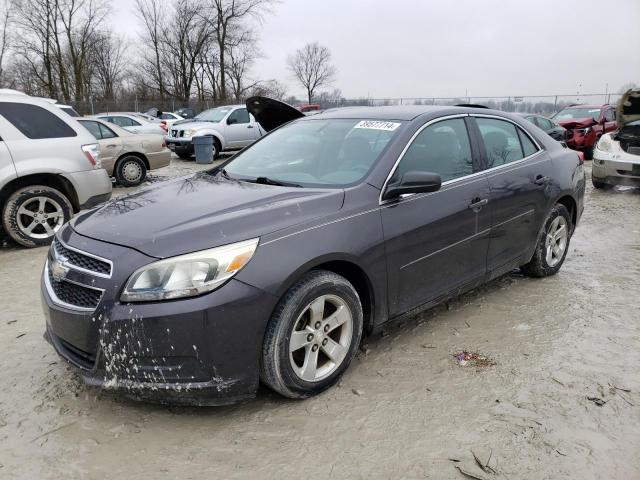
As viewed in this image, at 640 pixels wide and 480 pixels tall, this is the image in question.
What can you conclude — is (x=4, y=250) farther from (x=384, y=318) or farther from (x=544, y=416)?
(x=544, y=416)

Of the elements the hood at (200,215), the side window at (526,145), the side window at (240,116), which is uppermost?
the side window at (240,116)

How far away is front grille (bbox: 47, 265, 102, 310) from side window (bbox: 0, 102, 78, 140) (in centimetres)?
413

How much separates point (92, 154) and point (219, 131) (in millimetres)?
9555

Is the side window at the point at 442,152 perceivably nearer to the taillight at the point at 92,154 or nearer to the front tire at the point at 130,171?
the taillight at the point at 92,154

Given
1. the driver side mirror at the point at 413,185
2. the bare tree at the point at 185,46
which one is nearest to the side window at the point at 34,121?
the driver side mirror at the point at 413,185

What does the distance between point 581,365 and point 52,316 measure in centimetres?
313

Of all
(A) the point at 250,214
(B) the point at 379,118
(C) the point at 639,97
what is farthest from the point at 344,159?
(C) the point at 639,97

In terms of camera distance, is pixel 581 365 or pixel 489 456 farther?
pixel 581 365

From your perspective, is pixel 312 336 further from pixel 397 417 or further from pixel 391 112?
pixel 391 112

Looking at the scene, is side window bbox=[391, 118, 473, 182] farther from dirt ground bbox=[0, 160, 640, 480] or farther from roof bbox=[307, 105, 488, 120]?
dirt ground bbox=[0, 160, 640, 480]

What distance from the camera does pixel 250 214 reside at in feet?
9.09

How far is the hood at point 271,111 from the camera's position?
4.84m

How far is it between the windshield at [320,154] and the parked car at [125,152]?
7.58 m

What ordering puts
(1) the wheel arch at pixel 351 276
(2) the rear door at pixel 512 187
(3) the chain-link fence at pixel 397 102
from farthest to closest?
(3) the chain-link fence at pixel 397 102, (2) the rear door at pixel 512 187, (1) the wheel arch at pixel 351 276
